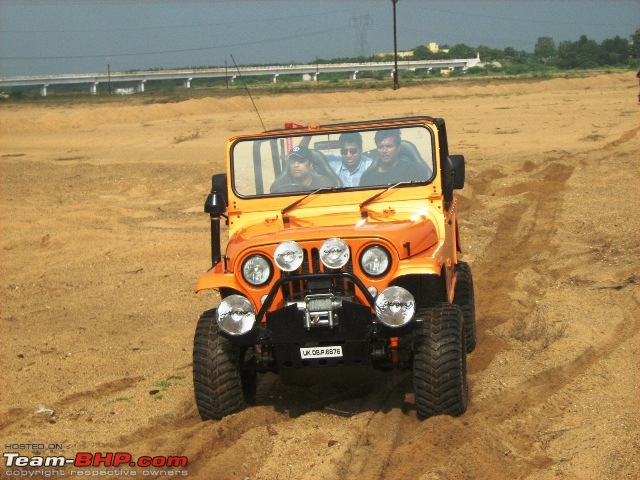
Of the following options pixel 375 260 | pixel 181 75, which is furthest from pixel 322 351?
pixel 181 75

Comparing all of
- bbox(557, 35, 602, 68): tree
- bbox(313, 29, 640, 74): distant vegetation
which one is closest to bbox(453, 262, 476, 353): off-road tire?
bbox(313, 29, 640, 74): distant vegetation

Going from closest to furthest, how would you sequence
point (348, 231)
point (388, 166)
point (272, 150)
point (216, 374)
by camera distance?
1. point (348, 231)
2. point (216, 374)
3. point (388, 166)
4. point (272, 150)

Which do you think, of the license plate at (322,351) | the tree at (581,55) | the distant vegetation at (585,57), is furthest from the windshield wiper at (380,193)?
the tree at (581,55)

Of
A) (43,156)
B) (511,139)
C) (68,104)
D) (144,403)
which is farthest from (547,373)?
(68,104)

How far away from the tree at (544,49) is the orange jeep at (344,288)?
271ft

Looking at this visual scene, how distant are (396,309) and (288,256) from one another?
29.1 inches

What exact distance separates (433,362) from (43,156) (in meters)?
20.8

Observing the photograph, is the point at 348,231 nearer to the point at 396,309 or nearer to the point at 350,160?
the point at 396,309

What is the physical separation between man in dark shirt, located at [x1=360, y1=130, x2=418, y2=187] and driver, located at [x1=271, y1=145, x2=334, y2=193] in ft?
1.06

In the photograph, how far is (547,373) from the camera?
7.89m

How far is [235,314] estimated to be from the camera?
659cm

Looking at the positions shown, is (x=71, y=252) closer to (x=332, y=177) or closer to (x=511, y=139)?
(x=332, y=177)

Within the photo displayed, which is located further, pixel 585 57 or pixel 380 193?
pixel 585 57

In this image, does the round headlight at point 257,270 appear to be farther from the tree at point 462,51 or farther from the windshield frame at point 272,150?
the tree at point 462,51
